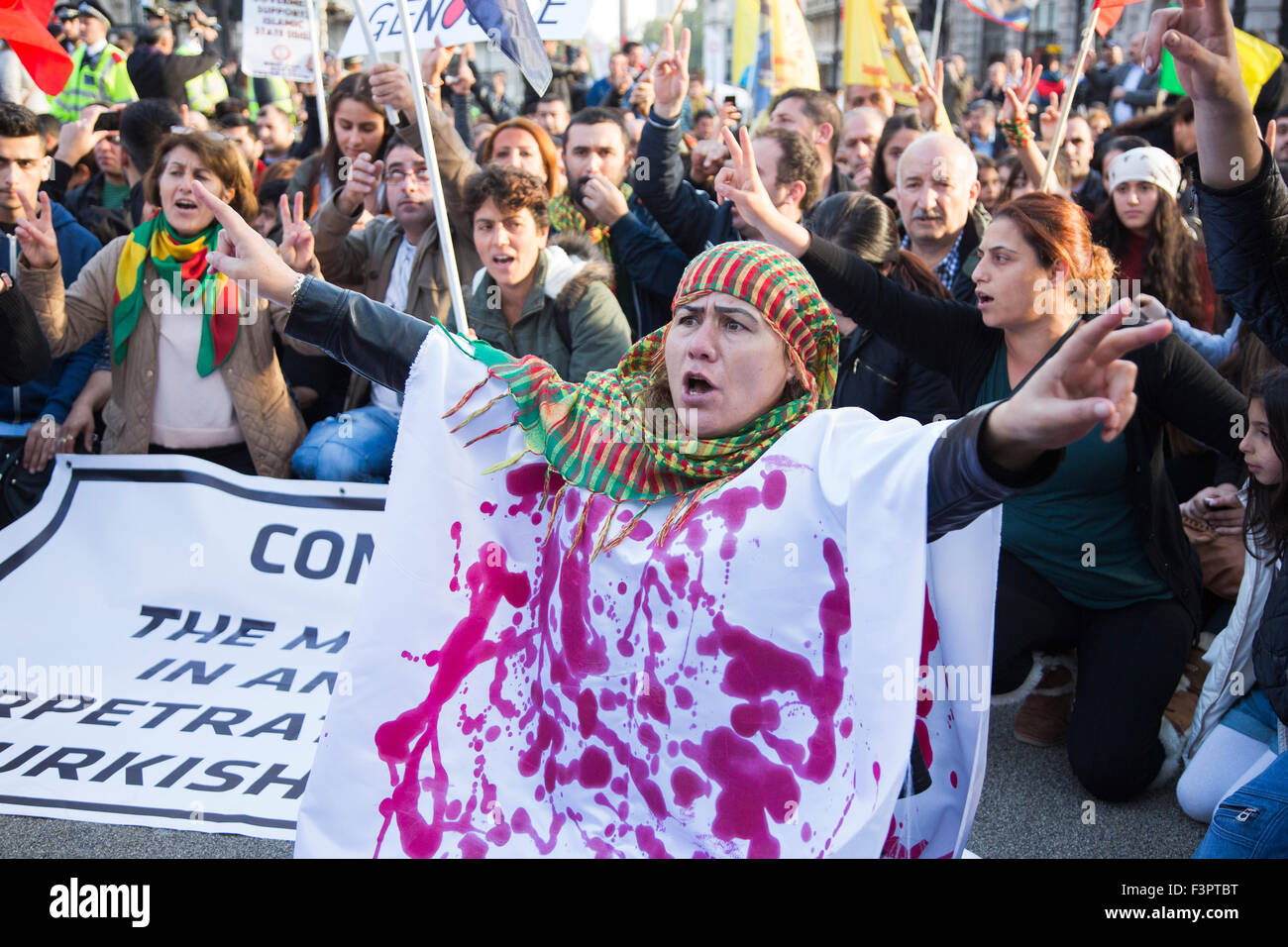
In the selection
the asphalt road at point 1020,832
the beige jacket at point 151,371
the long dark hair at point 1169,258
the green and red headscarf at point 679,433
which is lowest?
the asphalt road at point 1020,832

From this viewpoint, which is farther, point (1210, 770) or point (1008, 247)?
point (1008, 247)

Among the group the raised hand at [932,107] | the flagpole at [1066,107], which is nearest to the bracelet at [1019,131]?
the flagpole at [1066,107]

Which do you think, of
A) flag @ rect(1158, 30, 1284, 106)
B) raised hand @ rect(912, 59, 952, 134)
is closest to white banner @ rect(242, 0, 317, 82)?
raised hand @ rect(912, 59, 952, 134)

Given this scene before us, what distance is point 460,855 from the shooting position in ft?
8.54

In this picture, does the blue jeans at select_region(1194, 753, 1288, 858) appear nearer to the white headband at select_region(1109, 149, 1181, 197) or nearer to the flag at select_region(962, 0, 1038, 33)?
the white headband at select_region(1109, 149, 1181, 197)

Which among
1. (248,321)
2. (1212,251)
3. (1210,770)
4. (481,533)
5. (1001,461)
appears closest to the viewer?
(1001,461)

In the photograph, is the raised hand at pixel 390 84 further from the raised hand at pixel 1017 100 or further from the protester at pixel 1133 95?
the protester at pixel 1133 95

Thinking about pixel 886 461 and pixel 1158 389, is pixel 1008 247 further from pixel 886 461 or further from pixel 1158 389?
pixel 886 461

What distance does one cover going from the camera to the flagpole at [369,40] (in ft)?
13.6

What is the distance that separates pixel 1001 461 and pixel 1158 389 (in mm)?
1817

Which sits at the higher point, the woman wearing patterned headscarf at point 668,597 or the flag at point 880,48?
the flag at point 880,48

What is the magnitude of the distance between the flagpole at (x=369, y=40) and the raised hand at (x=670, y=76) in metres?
1.11

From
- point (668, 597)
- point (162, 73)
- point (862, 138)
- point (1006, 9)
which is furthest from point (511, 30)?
point (162, 73)
